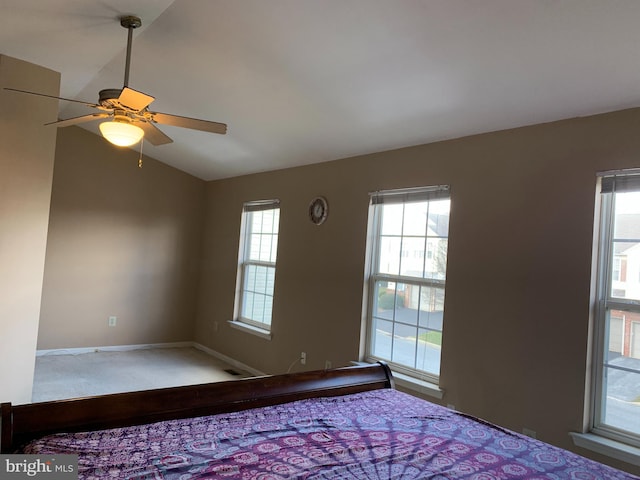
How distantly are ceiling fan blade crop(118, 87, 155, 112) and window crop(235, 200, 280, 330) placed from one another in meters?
2.72

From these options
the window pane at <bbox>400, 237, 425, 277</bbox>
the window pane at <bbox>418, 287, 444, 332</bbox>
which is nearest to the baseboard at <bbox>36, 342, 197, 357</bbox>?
the window pane at <bbox>400, 237, 425, 277</bbox>

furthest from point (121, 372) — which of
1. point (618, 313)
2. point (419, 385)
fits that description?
point (618, 313)

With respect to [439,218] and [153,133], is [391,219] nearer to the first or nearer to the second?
[439,218]

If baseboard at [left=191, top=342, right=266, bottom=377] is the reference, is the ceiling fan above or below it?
above

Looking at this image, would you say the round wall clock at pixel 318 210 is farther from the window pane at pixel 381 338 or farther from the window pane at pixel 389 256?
the window pane at pixel 381 338

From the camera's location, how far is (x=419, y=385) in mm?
3309

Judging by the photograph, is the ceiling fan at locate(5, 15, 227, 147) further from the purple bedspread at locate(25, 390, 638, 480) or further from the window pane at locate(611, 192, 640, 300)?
the window pane at locate(611, 192, 640, 300)

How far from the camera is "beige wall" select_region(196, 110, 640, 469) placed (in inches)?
100

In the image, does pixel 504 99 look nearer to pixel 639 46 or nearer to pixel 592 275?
pixel 639 46

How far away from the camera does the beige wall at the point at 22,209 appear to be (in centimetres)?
323

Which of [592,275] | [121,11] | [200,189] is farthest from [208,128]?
[200,189]

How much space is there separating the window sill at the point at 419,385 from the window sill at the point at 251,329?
1.85 metres

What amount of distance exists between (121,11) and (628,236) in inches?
124
